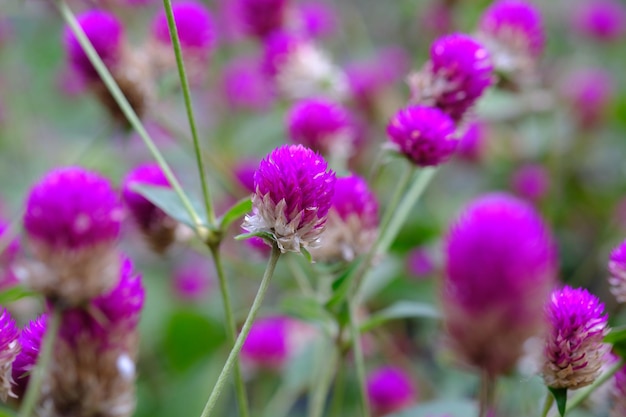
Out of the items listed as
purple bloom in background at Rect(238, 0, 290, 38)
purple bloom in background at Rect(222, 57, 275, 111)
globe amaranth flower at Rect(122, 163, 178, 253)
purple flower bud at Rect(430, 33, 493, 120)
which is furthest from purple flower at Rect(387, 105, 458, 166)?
purple bloom in background at Rect(222, 57, 275, 111)

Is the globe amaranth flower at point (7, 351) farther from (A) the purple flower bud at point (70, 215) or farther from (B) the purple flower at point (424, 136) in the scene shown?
(B) the purple flower at point (424, 136)

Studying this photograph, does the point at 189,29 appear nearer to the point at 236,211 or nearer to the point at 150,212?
the point at 150,212

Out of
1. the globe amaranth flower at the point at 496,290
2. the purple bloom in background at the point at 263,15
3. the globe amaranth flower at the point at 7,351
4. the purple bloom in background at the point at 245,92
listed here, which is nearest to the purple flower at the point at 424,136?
the globe amaranth flower at the point at 496,290

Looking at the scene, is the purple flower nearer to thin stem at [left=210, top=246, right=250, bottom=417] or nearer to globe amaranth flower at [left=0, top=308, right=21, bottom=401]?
thin stem at [left=210, top=246, right=250, bottom=417]

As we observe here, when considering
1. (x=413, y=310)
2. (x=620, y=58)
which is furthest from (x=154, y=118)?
(x=620, y=58)

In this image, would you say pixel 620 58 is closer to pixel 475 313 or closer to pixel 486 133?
pixel 486 133
